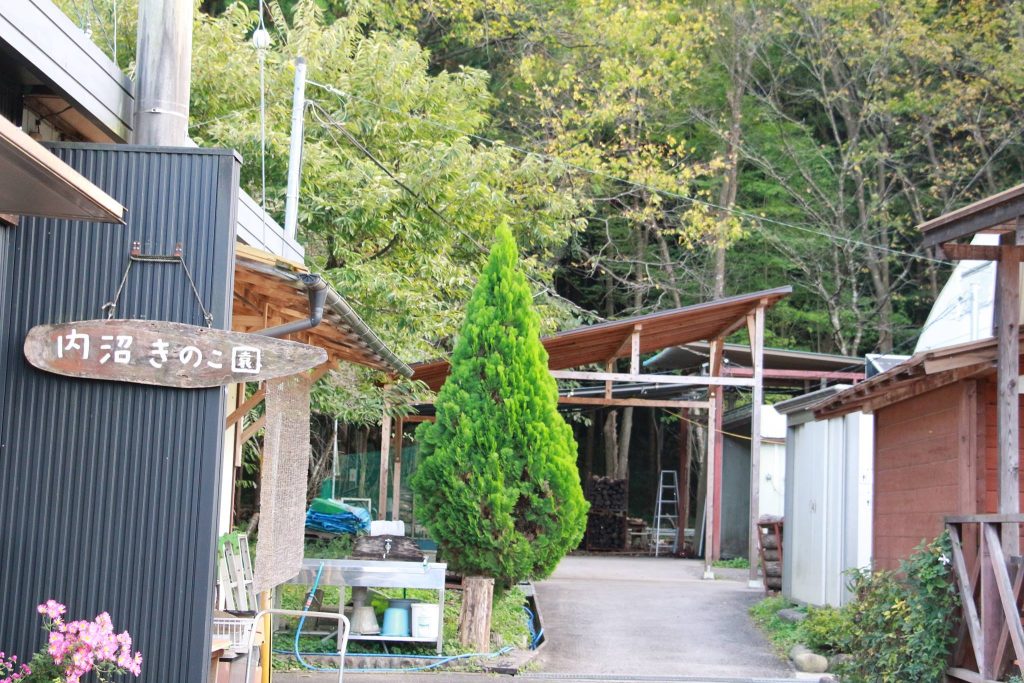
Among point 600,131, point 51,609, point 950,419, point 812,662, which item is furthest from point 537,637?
point 600,131

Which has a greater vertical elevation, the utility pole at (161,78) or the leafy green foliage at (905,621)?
the utility pole at (161,78)

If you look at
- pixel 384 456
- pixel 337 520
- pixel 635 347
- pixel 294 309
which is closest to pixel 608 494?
pixel 337 520

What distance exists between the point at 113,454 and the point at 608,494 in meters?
18.6

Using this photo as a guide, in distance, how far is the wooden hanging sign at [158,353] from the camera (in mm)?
5055

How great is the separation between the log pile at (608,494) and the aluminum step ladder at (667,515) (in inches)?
34.1

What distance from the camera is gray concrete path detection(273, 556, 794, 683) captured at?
32.3 feet

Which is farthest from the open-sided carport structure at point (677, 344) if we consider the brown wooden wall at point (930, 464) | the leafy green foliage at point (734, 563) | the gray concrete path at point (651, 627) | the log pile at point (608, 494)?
the log pile at point (608, 494)

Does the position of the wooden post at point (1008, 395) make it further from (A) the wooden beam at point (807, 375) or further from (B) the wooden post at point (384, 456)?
(A) the wooden beam at point (807, 375)

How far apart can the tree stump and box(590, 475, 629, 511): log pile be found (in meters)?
12.6

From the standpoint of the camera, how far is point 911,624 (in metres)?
8.21

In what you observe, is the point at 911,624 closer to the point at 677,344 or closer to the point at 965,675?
the point at 965,675

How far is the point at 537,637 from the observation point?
37.7ft

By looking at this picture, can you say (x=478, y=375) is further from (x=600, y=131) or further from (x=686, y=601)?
(x=600, y=131)

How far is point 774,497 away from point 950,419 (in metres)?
9.83
